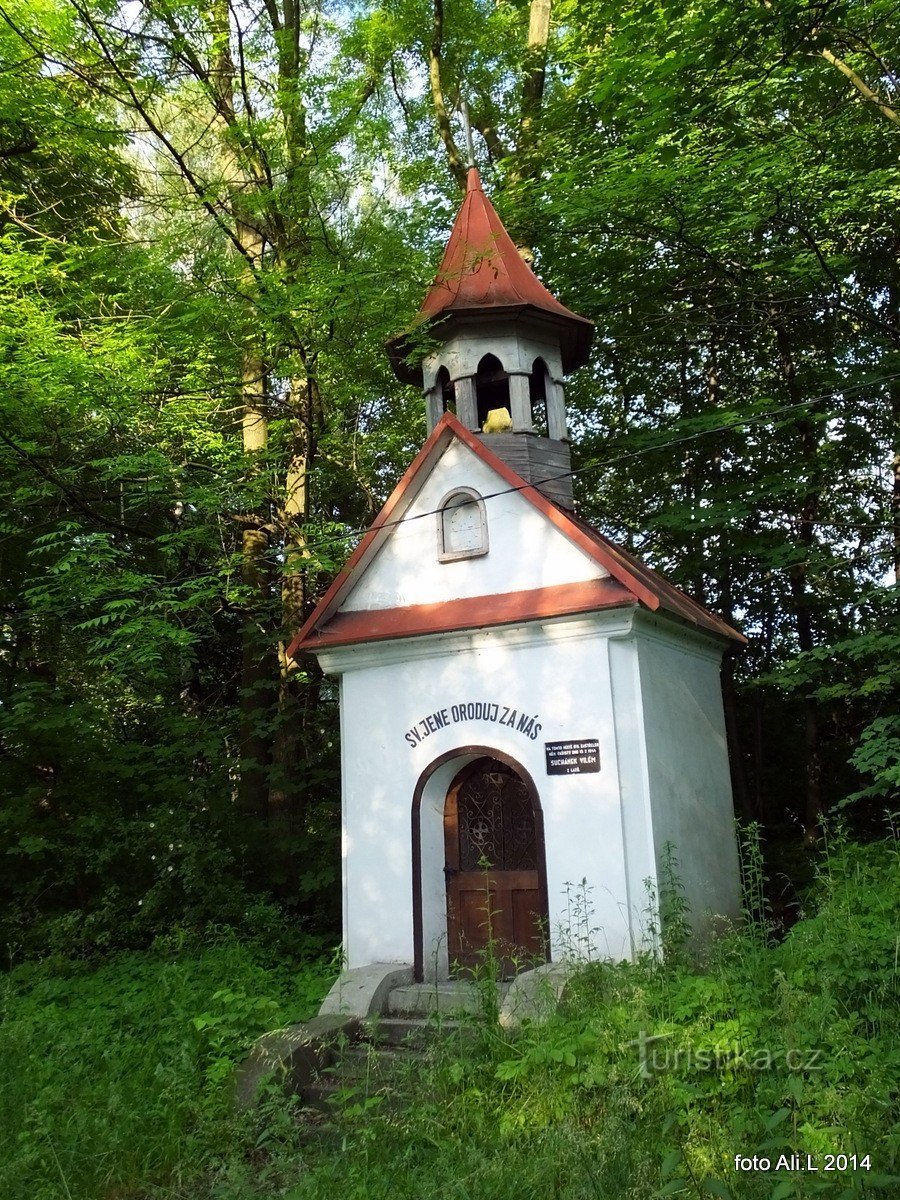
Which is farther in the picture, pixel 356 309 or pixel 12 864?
pixel 12 864

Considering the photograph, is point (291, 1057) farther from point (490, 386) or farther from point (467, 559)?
point (490, 386)

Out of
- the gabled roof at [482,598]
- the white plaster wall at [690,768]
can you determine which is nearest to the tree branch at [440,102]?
the gabled roof at [482,598]

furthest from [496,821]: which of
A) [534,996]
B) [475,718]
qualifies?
[534,996]

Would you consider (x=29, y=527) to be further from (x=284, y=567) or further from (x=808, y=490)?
(x=808, y=490)

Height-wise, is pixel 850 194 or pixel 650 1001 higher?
pixel 850 194

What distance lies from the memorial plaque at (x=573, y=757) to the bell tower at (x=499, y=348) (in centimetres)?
278

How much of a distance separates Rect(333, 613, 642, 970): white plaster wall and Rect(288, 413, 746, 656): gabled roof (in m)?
0.21

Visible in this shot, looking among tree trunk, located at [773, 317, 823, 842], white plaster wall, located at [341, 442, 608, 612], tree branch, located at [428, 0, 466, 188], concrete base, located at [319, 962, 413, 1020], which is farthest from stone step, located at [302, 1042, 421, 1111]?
tree branch, located at [428, 0, 466, 188]

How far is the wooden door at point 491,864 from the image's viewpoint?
8.58 meters

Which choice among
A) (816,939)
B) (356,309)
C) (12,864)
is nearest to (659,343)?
(356,309)

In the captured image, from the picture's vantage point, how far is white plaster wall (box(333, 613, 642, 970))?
7957mm

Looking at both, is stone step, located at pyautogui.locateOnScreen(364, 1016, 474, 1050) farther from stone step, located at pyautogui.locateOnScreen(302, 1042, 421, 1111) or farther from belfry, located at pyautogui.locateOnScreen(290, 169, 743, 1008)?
belfry, located at pyautogui.locateOnScreen(290, 169, 743, 1008)

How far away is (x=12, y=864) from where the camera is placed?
11.6m

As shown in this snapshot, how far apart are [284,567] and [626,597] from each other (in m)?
4.92
